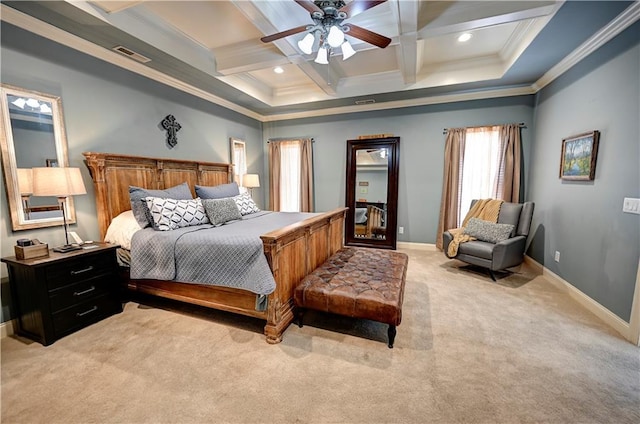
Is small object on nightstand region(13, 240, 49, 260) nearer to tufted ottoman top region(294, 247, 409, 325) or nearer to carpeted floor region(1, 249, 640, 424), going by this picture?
carpeted floor region(1, 249, 640, 424)

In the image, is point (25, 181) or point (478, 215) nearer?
point (25, 181)

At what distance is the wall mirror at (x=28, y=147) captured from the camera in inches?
86.4

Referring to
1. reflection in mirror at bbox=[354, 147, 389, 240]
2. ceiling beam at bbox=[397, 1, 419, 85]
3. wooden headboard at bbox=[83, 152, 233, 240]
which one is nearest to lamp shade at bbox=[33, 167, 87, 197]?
wooden headboard at bbox=[83, 152, 233, 240]

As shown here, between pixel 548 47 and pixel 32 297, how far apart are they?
5528 millimetres

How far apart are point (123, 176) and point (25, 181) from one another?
0.81 metres

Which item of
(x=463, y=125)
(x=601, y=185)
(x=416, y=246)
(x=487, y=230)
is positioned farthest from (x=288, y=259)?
(x=463, y=125)

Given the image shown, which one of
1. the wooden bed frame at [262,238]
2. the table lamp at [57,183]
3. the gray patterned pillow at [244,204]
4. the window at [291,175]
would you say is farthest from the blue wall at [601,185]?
the table lamp at [57,183]

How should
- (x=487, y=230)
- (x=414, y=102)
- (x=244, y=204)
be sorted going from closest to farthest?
1. (x=487, y=230)
2. (x=244, y=204)
3. (x=414, y=102)

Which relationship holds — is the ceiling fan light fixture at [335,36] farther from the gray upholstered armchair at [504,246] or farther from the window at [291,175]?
the window at [291,175]

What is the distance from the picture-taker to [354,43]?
2.92 meters

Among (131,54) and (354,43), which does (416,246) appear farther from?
(131,54)

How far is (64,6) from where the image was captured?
2.15 metres

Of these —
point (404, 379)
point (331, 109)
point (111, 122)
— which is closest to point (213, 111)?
point (111, 122)

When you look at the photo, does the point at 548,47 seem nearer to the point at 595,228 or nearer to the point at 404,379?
the point at 595,228
